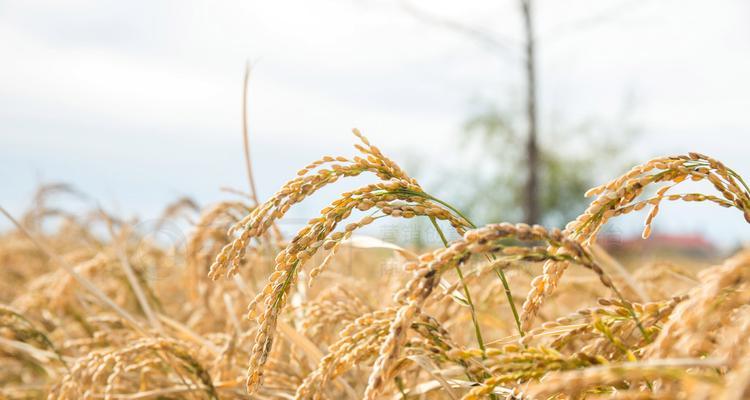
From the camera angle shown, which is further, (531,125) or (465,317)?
(531,125)

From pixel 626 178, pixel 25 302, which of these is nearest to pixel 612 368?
pixel 626 178

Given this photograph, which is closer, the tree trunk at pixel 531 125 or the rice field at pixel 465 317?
the rice field at pixel 465 317

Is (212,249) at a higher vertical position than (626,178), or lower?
lower

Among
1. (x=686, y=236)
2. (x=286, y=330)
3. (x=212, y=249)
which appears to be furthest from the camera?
(x=686, y=236)

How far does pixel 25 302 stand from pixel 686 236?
18990 mm

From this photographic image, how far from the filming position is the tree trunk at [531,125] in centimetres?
1066

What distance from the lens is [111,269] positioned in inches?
122

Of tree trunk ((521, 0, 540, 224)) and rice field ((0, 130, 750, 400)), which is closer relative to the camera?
rice field ((0, 130, 750, 400))

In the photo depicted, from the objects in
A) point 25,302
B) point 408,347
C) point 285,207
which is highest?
point 285,207

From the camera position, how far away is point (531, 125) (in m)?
11.1

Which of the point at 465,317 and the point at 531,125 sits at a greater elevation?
the point at 465,317

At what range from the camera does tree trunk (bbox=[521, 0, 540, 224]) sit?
1066 centimetres

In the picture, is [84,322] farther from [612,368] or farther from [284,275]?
[612,368]

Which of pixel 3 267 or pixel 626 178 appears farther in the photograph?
pixel 3 267
